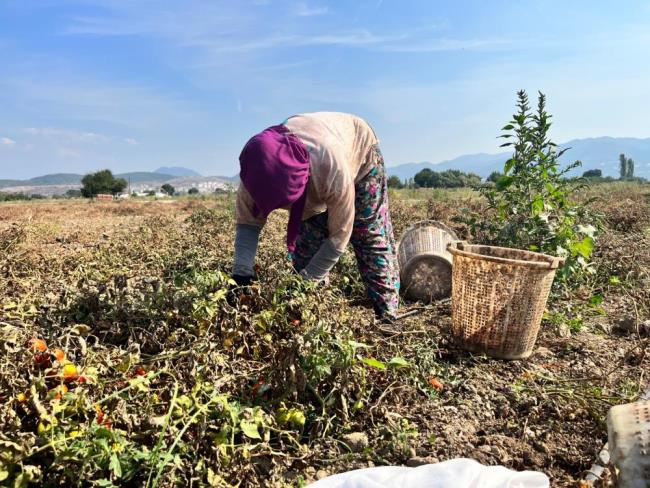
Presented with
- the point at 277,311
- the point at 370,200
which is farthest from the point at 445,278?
the point at 277,311

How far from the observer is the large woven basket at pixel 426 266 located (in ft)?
12.2

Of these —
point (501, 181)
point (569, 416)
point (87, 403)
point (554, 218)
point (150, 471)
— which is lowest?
point (569, 416)

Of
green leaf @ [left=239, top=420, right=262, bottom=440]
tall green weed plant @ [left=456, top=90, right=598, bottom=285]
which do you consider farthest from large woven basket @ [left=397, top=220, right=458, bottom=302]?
green leaf @ [left=239, top=420, right=262, bottom=440]

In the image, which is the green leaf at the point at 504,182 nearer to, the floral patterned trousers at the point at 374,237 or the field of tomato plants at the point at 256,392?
the floral patterned trousers at the point at 374,237

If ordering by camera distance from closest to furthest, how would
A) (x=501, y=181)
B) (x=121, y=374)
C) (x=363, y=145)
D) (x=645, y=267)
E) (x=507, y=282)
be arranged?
(x=121, y=374), (x=507, y=282), (x=363, y=145), (x=501, y=181), (x=645, y=267)

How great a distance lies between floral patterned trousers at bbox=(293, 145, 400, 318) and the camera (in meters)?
2.90

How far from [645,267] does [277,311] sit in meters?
3.36

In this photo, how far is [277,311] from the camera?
2127mm

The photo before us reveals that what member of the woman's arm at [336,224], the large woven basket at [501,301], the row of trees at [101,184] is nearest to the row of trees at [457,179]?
the large woven basket at [501,301]

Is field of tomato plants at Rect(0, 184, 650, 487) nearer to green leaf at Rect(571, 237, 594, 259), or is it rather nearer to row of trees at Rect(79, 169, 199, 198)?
green leaf at Rect(571, 237, 594, 259)

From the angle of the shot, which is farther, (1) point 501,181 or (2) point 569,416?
(1) point 501,181

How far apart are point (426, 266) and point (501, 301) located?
1.17m

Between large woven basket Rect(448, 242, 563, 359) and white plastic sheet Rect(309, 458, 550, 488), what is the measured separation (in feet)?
3.81

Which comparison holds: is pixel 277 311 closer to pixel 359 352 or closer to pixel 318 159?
pixel 359 352
